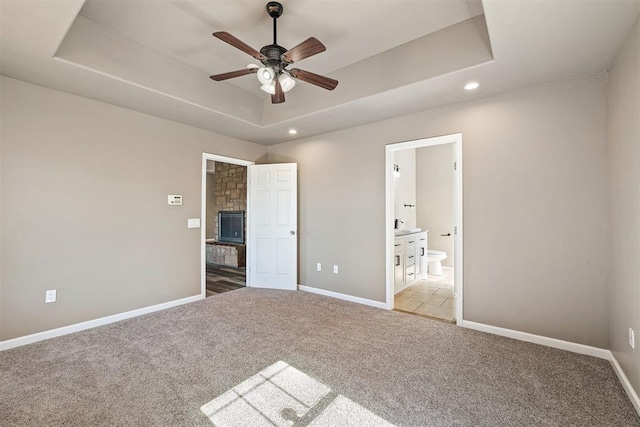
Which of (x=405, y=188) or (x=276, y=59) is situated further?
(x=405, y=188)

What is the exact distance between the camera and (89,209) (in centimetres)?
295

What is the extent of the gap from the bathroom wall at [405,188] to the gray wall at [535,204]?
4.12 ft

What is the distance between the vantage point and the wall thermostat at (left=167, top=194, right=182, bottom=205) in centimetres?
361

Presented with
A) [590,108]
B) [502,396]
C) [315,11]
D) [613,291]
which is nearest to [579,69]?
[590,108]

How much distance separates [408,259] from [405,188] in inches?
57.1

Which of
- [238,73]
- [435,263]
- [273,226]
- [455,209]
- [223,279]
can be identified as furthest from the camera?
[435,263]

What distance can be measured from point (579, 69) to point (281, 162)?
3.79 metres

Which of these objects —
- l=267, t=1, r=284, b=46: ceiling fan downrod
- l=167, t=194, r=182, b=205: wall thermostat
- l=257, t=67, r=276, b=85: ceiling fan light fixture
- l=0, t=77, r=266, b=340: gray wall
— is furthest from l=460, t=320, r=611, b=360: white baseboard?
l=167, t=194, r=182, b=205: wall thermostat

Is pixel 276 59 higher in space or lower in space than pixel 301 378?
higher

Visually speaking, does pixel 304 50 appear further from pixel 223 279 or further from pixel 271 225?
pixel 223 279

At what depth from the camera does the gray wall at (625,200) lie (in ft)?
5.74

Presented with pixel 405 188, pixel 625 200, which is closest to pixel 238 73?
pixel 625 200

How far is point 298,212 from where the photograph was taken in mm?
4516

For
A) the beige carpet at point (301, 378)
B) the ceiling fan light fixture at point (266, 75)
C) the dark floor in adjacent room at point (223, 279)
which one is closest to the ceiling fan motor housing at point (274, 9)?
the ceiling fan light fixture at point (266, 75)
